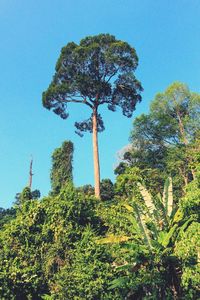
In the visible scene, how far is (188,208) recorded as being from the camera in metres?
10.6

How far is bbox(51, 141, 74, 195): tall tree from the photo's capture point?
94.4 feet

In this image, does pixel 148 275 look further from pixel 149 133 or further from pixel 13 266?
pixel 149 133

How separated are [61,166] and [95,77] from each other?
29.2 feet

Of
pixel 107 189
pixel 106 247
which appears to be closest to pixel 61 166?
pixel 107 189

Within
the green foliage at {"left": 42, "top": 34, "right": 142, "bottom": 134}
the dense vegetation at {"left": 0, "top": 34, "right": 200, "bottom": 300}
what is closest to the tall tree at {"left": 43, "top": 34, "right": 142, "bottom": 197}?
the green foliage at {"left": 42, "top": 34, "right": 142, "bottom": 134}

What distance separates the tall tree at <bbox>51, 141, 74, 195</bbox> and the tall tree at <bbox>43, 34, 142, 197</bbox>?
566 cm

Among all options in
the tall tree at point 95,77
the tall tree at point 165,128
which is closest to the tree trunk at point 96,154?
the tall tree at point 95,77

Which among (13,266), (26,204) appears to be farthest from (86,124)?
(13,266)

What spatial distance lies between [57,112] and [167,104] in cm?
1008

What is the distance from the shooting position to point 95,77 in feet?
78.3

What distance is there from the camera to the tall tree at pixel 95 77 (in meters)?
23.7

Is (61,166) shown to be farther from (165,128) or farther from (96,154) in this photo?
(165,128)

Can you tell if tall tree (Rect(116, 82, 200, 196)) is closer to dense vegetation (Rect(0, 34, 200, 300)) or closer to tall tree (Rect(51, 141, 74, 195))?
tall tree (Rect(51, 141, 74, 195))

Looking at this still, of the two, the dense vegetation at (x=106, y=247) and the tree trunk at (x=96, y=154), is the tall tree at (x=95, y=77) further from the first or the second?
the dense vegetation at (x=106, y=247)
